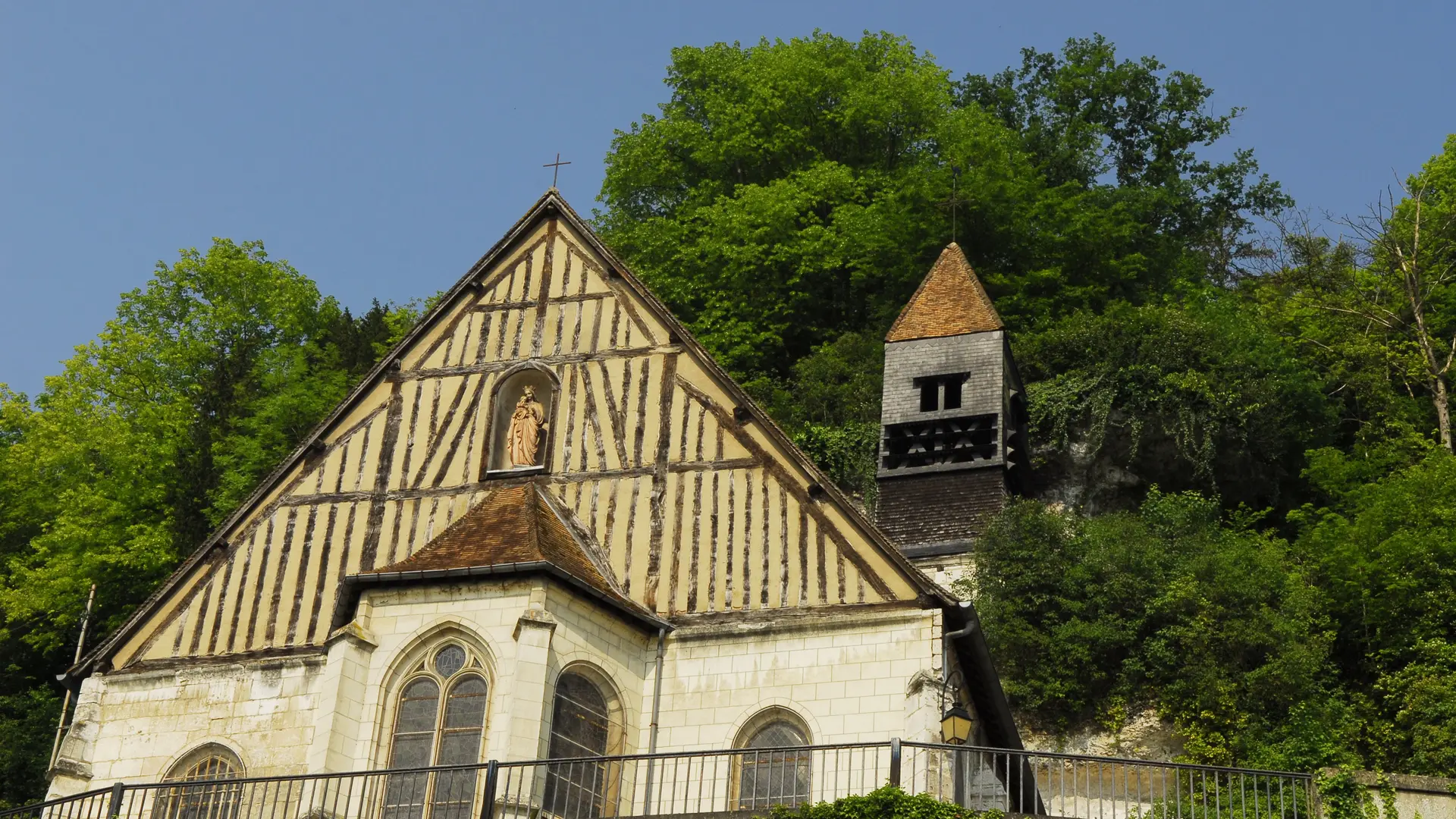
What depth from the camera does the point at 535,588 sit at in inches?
776

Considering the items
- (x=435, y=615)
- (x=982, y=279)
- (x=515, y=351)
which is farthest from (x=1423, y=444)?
(x=435, y=615)

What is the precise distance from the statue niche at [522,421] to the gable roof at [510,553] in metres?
0.44

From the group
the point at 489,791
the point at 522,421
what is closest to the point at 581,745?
the point at 489,791

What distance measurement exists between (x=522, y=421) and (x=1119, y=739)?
9.17 meters

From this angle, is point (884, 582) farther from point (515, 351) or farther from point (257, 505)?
point (257, 505)

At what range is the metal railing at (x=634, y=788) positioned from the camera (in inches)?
703

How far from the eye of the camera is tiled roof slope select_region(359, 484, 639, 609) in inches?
793

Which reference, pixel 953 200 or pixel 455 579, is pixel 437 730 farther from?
pixel 953 200

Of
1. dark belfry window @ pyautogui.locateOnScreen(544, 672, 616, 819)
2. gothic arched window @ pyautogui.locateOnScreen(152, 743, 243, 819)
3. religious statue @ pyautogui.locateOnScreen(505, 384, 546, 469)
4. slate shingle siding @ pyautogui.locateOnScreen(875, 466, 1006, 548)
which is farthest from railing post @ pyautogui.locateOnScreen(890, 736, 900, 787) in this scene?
slate shingle siding @ pyautogui.locateOnScreen(875, 466, 1006, 548)

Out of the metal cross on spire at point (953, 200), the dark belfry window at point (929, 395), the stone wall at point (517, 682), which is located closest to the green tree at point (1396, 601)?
the dark belfry window at point (929, 395)

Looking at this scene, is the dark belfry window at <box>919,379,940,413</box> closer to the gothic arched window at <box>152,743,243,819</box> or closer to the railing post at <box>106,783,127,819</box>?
the gothic arched window at <box>152,743,243,819</box>

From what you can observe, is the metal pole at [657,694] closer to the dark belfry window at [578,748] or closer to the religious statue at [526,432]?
the dark belfry window at [578,748]

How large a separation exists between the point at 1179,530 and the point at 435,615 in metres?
13.1

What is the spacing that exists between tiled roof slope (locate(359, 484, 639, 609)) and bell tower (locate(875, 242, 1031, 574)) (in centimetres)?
874
